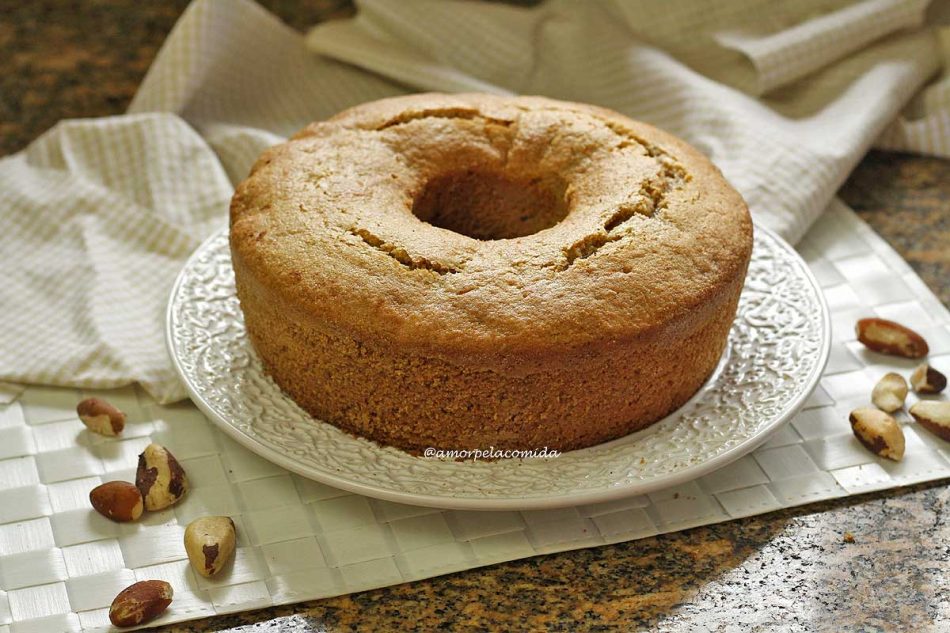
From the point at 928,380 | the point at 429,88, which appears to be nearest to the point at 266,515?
the point at 928,380

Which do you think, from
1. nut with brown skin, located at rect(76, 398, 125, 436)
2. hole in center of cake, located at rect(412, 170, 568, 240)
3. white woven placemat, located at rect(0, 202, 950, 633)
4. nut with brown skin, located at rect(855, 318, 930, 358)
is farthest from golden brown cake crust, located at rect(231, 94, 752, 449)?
nut with brown skin, located at rect(855, 318, 930, 358)

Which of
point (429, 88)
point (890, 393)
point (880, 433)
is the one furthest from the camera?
point (429, 88)

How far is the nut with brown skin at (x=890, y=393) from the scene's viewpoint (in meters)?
1.59

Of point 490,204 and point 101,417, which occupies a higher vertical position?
point 490,204

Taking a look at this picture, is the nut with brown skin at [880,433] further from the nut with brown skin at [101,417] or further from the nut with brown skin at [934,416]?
the nut with brown skin at [101,417]

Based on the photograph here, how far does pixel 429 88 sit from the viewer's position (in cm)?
232

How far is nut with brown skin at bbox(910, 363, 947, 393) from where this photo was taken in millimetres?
1622

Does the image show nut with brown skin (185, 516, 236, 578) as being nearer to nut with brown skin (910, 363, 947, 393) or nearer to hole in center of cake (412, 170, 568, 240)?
hole in center of cake (412, 170, 568, 240)

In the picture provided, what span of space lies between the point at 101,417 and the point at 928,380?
122 cm

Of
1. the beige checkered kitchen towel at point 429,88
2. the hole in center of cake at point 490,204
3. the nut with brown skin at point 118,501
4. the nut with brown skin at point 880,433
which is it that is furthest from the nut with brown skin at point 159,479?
the nut with brown skin at point 880,433

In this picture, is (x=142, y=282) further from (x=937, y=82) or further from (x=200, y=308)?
(x=937, y=82)

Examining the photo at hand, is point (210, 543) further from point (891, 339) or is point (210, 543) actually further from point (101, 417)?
point (891, 339)

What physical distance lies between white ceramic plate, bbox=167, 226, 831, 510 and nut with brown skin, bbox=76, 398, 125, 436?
12cm

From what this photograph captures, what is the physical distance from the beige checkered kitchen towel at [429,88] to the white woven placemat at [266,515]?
12.0 inches
